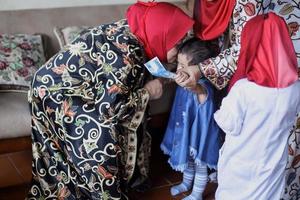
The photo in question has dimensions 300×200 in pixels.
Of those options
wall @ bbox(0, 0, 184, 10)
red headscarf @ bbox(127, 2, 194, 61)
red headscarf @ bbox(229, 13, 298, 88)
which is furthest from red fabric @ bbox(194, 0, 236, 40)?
wall @ bbox(0, 0, 184, 10)

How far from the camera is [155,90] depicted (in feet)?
5.77

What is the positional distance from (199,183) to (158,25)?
2.49 ft

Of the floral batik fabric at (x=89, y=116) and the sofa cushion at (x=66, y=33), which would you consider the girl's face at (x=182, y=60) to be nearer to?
the floral batik fabric at (x=89, y=116)

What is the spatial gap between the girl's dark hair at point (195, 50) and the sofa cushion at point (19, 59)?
75cm

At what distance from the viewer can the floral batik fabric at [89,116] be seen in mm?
1646

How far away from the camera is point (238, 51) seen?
1.66 metres

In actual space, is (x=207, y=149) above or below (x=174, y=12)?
below

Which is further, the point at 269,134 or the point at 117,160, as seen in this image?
the point at 117,160

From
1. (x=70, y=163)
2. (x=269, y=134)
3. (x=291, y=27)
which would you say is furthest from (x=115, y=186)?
(x=291, y=27)

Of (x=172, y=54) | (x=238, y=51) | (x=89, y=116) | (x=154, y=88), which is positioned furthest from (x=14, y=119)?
(x=238, y=51)

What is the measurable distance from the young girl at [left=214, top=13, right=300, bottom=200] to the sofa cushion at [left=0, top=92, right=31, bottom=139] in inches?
32.9

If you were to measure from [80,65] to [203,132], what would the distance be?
2.02 ft

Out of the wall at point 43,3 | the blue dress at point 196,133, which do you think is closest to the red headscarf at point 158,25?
the blue dress at point 196,133

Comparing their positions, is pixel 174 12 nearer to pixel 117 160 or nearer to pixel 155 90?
pixel 155 90
